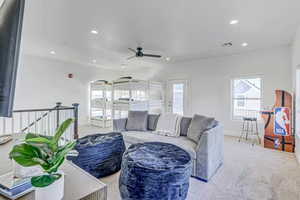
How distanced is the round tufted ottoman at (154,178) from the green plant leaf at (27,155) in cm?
118

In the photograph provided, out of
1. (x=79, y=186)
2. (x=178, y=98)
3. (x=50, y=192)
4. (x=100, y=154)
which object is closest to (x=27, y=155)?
(x=50, y=192)

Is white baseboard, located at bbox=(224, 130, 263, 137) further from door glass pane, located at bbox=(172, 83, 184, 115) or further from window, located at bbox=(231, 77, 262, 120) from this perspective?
door glass pane, located at bbox=(172, 83, 184, 115)

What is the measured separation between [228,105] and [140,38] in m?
3.71

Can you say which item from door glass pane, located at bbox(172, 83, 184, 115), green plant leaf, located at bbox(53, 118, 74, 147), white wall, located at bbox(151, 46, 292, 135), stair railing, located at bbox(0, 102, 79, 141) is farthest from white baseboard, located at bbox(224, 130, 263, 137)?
green plant leaf, located at bbox(53, 118, 74, 147)

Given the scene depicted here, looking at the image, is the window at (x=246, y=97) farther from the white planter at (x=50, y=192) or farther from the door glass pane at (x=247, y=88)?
the white planter at (x=50, y=192)

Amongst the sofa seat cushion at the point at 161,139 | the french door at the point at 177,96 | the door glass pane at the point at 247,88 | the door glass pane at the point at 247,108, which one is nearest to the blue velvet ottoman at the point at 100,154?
the sofa seat cushion at the point at 161,139

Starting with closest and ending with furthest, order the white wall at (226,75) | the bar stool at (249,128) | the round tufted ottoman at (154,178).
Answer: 1. the round tufted ottoman at (154,178)
2. the white wall at (226,75)
3. the bar stool at (249,128)

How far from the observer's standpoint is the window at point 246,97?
15.8ft

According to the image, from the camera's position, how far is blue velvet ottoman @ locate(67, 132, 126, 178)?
7.34ft

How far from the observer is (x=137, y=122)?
3.65 m

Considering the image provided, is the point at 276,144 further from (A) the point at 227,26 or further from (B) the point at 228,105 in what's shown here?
(A) the point at 227,26

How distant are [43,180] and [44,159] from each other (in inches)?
3.2

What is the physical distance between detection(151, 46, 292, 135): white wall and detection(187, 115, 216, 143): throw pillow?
297 centimetres

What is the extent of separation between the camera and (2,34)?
0.98m
